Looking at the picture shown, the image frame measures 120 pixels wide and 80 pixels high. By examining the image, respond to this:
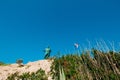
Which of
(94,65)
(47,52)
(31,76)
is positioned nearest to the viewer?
(94,65)

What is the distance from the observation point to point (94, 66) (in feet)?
40.3

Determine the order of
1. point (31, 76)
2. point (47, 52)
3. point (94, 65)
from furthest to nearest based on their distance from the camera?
1. point (47, 52)
2. point (31, 76)
3. point (94, 65)

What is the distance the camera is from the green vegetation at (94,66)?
10.3m

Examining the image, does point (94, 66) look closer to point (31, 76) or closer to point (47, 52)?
point (31, 76)

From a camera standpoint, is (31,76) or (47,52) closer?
(31,76)

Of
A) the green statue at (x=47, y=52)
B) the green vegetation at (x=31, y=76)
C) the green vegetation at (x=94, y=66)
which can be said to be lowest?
the green vegetation at (x=94, y=66)

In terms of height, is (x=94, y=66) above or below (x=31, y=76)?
below

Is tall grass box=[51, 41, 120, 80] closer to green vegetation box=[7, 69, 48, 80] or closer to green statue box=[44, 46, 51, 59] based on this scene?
green vegetation box=[7, 69, 48, 80]

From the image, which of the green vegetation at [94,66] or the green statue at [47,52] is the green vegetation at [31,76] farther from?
the green statue at [47,52]

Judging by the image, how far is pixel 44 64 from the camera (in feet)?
66.3

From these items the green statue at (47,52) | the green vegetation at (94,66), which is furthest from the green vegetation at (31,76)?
the green statue at (47,52)

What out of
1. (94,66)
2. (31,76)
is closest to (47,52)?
(31,76)

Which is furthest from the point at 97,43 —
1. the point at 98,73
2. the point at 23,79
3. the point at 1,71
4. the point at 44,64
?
the point at 1,71

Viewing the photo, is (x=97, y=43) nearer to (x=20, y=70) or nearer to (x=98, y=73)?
(x=98, y=73)
